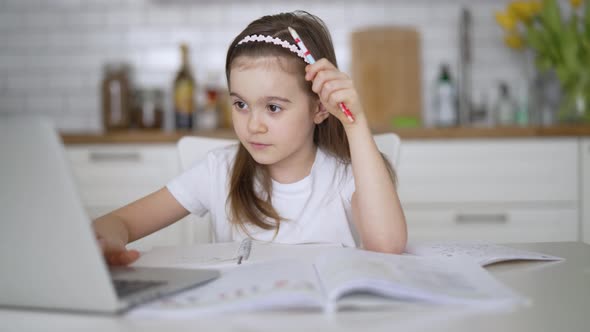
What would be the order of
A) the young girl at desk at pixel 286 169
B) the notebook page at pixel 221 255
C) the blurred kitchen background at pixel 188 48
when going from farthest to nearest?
1. the blurred kitchen background at pixel 188 48
2. the young girl at desk at pixel 286 169
3. the notebook page at pixel 221 255

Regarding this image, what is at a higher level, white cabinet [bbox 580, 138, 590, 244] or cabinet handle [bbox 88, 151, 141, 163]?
cabinet handle [bbox 88, 151, 141, 163]

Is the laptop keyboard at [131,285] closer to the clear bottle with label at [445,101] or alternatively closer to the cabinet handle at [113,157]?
the cabinet handle at [113,157]

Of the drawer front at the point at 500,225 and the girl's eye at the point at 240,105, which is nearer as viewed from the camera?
the girl's eye at the point at 240,105

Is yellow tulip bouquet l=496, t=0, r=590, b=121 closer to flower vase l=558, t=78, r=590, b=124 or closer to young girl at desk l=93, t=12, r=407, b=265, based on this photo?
flower vase l=558, t=78, r=590, b=124

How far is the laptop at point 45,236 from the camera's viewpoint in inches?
21.0

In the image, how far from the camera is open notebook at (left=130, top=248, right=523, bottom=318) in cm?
61

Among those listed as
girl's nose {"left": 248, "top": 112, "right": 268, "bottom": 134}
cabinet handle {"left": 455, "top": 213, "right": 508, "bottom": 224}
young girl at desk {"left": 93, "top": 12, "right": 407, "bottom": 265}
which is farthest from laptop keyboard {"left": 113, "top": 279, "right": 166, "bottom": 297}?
cabinet handle {"left": 455, "top": 213, "right": 508, "bottom": 224}

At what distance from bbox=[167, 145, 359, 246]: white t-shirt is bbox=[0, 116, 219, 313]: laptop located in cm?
77

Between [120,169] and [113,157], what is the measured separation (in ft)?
0.18

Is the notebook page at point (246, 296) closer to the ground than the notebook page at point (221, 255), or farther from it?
farther from it

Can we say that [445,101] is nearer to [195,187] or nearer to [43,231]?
[195,187]

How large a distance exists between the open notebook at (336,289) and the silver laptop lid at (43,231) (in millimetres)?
61

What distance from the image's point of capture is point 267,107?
1257 millimetres

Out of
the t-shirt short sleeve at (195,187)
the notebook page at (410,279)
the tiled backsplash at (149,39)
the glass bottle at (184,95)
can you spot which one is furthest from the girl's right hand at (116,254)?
the tiled backsplash at (149,39)
